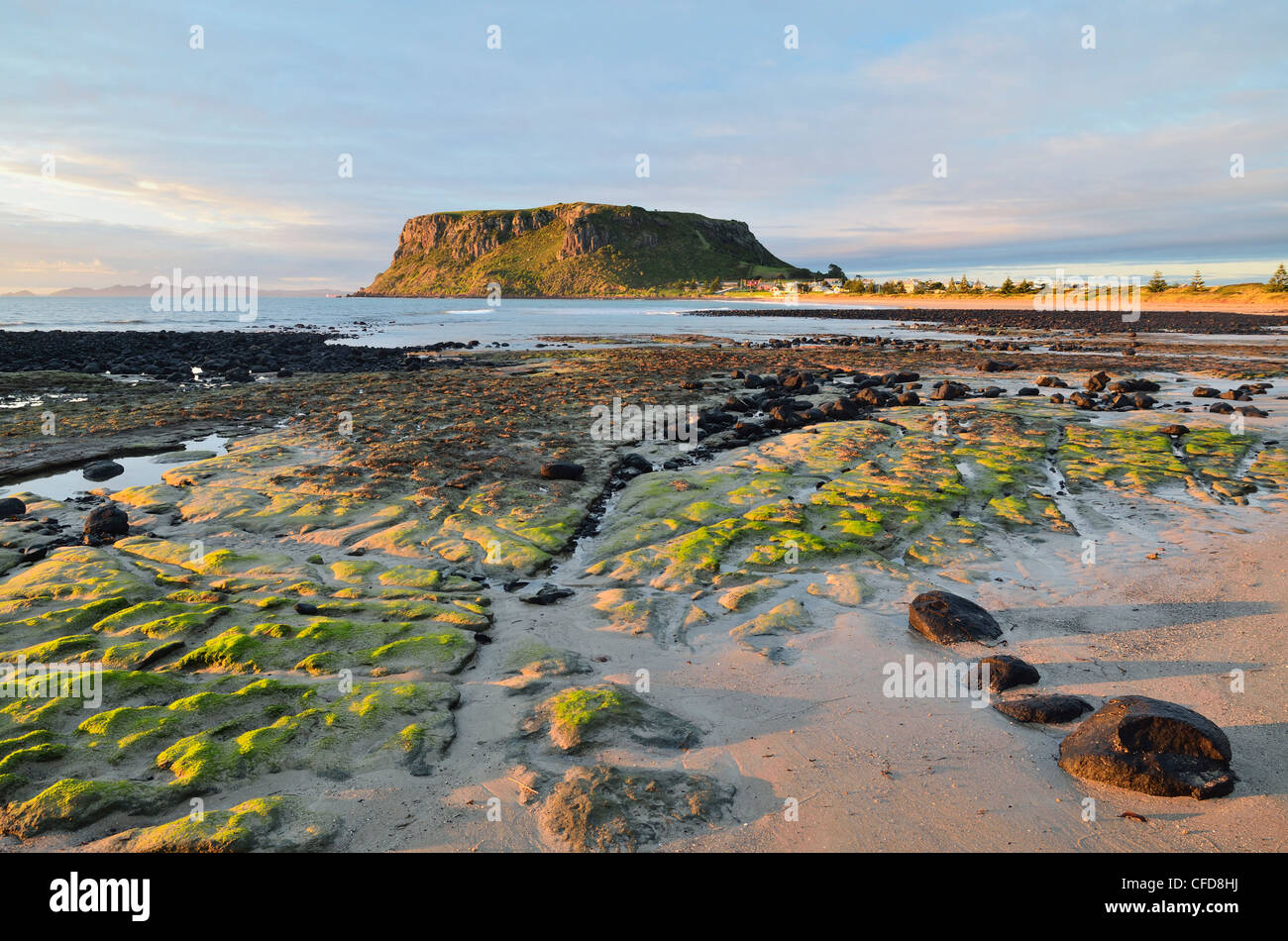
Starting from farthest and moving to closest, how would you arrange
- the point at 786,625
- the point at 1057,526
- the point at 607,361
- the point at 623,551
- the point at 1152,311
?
1. the point at 1152,311
2. the point at 607,361
3. the point at 1057,526
4. the point at 623,551
5. the point at 786,625

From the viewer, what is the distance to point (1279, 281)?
97.6 metres

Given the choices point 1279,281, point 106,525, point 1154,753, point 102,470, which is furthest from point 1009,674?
point 1279,281

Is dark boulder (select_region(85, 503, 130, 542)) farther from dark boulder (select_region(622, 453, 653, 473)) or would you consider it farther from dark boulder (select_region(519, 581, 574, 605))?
dark boulder (select_region(622, 453, 653, 473))

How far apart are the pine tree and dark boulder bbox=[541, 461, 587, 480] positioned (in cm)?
12593

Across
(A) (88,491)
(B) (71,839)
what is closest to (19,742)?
(B) (71,839)

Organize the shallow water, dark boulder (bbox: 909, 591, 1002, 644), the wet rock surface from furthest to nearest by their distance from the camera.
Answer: the shallow water
dark boulder (bbox: 909, 591, 1002, 644)
the wet rock surface

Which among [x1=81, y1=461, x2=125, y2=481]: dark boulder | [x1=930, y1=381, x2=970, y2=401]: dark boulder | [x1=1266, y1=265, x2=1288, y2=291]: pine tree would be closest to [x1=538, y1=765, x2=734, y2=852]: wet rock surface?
[x1=81, y1=461, x2=125, y2=481]: dark boulder

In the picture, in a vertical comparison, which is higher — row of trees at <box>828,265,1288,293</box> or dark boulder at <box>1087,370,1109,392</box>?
row of trees at <box>828,265,1288,293</box>

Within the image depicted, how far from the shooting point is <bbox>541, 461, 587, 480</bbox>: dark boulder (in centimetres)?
1507

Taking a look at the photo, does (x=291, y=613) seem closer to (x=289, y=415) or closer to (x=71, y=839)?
(x=71, y=839)

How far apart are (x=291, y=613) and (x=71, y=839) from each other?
3.90m

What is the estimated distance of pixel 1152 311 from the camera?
95312 millimetres

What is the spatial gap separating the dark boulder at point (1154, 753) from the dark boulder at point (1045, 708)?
481mm

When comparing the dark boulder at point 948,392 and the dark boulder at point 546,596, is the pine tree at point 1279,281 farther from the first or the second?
the dark boulder at point 546,596
